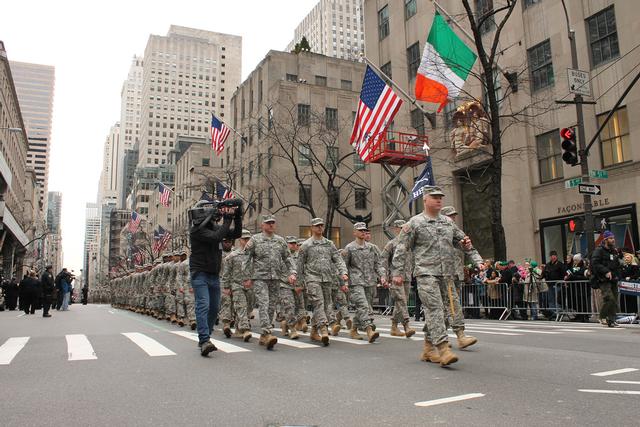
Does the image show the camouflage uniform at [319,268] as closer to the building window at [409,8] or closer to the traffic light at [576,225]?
the traffic light at [576,225]

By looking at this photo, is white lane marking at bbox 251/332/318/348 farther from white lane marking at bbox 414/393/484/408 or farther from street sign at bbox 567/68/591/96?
street sign at bbox 567/68/591/96

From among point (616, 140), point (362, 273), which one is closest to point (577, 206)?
point (616, 140)

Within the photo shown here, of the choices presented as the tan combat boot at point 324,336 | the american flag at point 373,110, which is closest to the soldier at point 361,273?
the tan combat boot at point 324,336

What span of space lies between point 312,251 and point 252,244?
1138 mm

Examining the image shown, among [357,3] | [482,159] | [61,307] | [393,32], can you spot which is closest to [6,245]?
[61,307]

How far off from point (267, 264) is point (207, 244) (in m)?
1.68

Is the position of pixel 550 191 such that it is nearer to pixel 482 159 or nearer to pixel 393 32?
pixel 482 159

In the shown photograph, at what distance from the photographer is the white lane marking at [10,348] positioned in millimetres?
8000

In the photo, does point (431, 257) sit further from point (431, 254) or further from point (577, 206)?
point (577, 206)

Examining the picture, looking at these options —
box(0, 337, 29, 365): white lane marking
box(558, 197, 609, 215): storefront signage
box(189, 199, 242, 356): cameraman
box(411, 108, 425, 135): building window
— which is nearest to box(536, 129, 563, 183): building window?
box(558, 197, 609, 215): storefront signage

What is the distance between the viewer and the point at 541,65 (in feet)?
76.4

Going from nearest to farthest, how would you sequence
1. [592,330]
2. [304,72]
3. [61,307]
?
[592,330]
[61,307]
[304,72]

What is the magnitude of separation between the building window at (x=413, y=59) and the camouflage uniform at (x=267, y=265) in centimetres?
2308

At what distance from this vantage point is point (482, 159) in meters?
25.7
